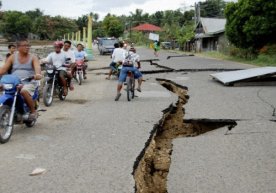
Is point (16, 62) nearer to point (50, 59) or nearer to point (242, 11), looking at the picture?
point (50, 59)

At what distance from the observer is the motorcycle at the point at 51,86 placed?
960 centimetres

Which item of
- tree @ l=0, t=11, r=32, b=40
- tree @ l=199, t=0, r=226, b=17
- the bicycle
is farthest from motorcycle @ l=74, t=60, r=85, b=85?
tree @ l=199, t=0, r=226, b=17

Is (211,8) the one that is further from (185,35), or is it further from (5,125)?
(5,125)

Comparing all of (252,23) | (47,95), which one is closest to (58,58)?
(47,95)

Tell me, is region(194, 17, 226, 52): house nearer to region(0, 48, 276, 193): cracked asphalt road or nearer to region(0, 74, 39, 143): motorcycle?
region(0, 48, 276, 193): cracked asphalt road

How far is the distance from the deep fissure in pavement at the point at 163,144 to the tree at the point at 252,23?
16690 mm

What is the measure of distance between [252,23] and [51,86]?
18474mm

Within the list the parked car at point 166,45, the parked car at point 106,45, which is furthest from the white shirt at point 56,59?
the parked car at point 166,45

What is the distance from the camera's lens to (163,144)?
630 cm

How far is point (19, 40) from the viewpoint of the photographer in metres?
6.61

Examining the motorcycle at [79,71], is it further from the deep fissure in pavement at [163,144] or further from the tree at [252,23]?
the tree at [252,23]

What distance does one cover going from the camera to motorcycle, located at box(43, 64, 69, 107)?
960cm

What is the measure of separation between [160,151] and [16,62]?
286 cm

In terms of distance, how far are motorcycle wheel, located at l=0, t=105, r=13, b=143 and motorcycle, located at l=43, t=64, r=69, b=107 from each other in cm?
324
